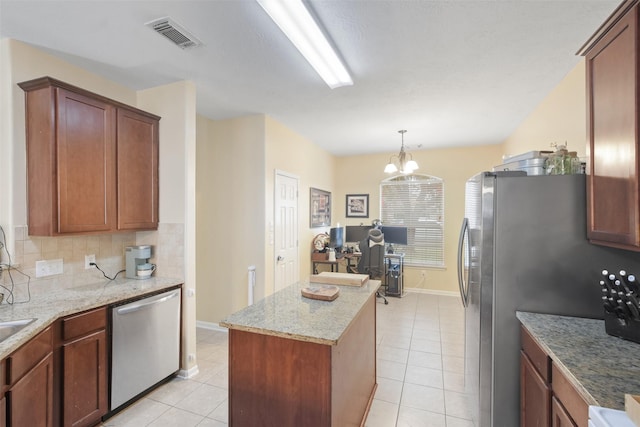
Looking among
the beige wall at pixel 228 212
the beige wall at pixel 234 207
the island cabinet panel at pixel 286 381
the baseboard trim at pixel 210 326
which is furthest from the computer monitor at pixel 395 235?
the island cabinet panel at pixel 286 381

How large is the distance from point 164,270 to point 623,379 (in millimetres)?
3157

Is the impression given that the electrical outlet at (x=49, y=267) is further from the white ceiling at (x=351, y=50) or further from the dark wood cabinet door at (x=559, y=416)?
the dark wood cabinet door at (x=559, y=416)

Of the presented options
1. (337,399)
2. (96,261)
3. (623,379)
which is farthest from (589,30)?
(96,261)

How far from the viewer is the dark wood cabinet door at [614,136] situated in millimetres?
1221

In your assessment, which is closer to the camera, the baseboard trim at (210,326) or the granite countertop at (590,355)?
the granite countertop at (590,355)

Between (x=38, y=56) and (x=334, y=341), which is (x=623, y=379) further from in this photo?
(x=38, y=56)

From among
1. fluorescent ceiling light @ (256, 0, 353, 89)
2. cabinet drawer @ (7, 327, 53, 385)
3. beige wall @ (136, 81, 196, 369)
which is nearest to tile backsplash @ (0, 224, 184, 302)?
beige wall @ (136, 81, 196, 369)

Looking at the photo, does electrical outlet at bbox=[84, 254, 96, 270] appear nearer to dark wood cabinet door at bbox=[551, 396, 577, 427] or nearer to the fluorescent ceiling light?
the fluorescent ceiling light

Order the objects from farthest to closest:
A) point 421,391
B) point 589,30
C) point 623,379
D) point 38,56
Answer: point 421,391
point 38,56
point 589,30
point 623,379

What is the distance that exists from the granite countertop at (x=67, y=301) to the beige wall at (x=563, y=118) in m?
3.73

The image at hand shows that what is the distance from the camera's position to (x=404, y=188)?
5.64m

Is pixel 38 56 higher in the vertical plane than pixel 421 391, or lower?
higher

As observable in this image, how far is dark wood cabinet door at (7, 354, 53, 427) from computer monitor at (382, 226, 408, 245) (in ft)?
15.7

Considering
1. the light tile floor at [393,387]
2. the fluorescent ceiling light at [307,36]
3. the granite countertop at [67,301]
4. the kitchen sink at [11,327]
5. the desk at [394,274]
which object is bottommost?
the light tile floor at [393,387]
